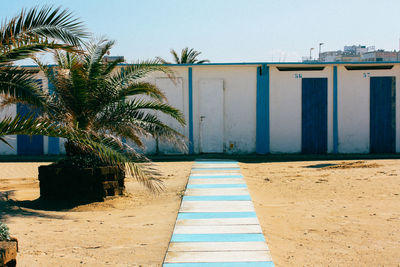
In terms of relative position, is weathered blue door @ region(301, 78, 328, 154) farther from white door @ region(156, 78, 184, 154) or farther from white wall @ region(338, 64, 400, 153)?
white door @ region(156, 78, 184, 154)

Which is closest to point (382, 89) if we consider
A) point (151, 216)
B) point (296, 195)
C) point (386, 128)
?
point (386, 128)

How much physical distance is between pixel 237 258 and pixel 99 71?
465 cm

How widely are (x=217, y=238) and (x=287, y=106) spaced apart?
9444 millimetres

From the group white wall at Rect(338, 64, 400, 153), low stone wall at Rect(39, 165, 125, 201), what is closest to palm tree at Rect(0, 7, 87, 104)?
low stone wall at Rect(39, 165, 125, 201)

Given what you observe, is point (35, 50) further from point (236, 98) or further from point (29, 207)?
point (236, 98)

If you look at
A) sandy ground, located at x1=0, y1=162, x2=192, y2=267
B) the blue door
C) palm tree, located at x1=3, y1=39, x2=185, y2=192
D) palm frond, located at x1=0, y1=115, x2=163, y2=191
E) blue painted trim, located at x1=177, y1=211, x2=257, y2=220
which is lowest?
sandy ground, located at x1=0, y1=162, x2=192, y2=267

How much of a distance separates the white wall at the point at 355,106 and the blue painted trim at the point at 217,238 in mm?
9752

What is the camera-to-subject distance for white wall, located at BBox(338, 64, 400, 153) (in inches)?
550

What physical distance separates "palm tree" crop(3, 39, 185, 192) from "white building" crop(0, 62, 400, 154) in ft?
18.4

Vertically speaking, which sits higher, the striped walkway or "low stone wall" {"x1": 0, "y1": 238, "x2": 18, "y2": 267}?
"low stone wall" {"x1": 0, "y1": 238, "x2": 18, "y2": 267}

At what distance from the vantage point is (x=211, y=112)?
14.0 metres

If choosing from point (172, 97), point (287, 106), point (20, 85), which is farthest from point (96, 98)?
point (287, 106)

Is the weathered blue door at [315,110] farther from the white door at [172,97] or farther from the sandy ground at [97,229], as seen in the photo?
the sandy ground at [97,229]

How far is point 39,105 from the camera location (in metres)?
6.64
